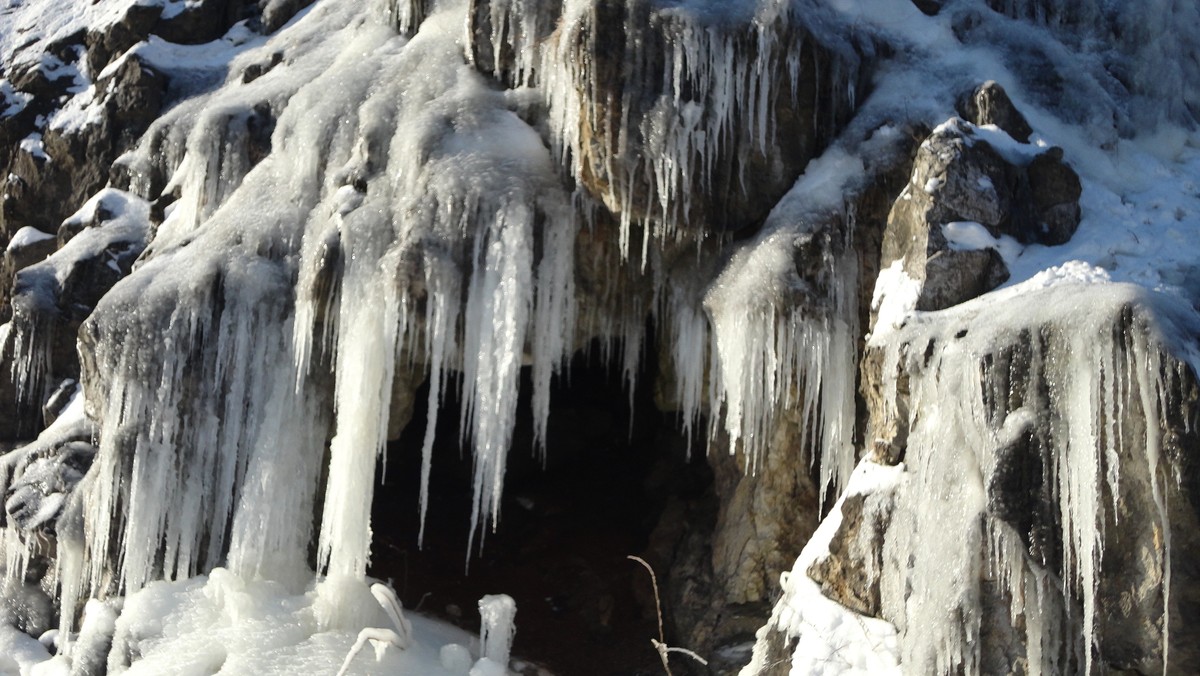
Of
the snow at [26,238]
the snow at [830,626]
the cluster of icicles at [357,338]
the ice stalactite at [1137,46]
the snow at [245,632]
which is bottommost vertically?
the snow at [245,632]

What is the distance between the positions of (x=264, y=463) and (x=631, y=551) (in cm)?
386

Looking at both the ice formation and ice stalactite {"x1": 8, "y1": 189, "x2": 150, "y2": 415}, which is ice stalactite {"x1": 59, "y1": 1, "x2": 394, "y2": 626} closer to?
the ice formation

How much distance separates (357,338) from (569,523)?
429 cm

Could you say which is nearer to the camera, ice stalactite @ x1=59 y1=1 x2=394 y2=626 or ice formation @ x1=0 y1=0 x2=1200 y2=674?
ice formation @ x1=0 y1=0 x2=1200 y2=674

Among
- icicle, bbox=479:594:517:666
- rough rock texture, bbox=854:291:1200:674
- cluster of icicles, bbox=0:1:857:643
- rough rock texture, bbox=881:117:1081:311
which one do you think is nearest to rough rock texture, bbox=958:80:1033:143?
rough rock texture, bbox=881:117:1081:311

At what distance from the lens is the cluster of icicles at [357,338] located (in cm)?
985

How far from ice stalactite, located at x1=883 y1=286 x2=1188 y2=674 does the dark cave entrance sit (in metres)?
4.07

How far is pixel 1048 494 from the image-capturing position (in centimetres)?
729

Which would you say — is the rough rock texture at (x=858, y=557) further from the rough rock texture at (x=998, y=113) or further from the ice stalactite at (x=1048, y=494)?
the rough rock texture at (x=998, y=113)

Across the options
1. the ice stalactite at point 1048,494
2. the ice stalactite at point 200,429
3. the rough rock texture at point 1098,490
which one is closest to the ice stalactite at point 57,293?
the ice stalactite at point 200,429

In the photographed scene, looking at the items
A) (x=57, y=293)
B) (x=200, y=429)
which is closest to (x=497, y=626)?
(x=200, y=429)

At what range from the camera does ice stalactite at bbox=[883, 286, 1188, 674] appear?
7.07 metres

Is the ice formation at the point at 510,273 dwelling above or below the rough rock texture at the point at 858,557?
above

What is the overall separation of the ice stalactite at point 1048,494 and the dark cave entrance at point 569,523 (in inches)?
160
